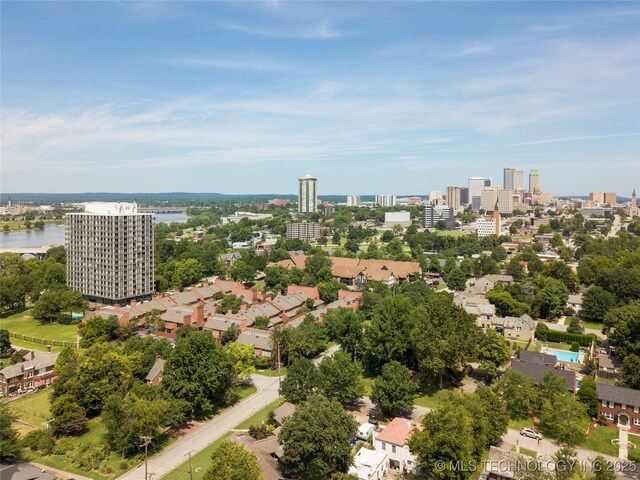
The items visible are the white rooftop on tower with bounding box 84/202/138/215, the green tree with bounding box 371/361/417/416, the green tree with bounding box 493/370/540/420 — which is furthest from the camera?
the white rooftop on tower with bounding box 84/202/138/215

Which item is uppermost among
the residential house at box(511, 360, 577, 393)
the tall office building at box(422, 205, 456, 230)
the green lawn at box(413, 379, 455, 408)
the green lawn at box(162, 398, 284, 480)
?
the tall office building at box(422, 205, 456, 230)

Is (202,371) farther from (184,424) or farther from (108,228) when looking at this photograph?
(108,228)

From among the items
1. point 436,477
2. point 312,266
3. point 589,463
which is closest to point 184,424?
point 436,477

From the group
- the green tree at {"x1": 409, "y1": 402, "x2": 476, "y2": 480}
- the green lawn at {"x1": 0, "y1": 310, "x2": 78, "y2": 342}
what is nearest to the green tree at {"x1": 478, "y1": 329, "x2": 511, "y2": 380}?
the green tree at {"x1": 409, "y1": 402, "x2": 476, "y2": 480}

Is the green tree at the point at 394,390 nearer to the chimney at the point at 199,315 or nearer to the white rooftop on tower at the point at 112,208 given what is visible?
the chimney at the point at 199,315

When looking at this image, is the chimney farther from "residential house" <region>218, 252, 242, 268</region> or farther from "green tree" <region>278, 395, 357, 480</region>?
"residential house" <region>218, 252, 242, 268</region>

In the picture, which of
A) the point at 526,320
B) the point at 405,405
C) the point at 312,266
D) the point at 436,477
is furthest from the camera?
the point at 312,266

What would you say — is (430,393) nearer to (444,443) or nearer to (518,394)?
(518,394)
